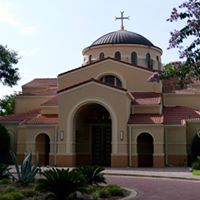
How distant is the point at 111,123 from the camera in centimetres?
3300

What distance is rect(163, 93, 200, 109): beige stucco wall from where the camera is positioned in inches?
1470

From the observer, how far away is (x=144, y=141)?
108 feet

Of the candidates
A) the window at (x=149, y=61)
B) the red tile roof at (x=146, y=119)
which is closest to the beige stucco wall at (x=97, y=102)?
the red tile roof at (x=146, y=119)

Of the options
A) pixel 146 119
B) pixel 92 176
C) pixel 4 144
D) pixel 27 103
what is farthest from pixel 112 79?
pixel 92 176

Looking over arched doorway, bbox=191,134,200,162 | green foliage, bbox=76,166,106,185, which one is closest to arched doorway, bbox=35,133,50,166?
arched doorway, bbox=191,134,200,162

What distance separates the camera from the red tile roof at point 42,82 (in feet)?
149

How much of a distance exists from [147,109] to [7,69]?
1147 centimetres

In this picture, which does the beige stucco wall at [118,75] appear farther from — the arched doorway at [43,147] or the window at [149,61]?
the window at [149,61]

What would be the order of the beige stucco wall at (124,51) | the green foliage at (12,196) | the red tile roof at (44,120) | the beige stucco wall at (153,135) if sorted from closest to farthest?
the green foliage at (12,196) → the beige stucco wall at (153,135) → the red tile roof at (44,120) → the beige stucco wall at (124,51)

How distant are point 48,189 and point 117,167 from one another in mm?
18668

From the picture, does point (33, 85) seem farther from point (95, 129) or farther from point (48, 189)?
point (48, 189)

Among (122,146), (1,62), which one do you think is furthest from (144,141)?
(1,62)

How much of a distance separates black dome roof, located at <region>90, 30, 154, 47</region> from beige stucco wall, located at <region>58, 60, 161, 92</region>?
6.18m

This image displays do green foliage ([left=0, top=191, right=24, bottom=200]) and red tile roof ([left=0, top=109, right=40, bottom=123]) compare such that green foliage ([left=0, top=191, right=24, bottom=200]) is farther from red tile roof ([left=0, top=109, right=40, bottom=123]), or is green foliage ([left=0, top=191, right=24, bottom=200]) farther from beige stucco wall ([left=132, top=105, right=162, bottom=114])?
red tile roof ([left=0, top=109, right=40, bottom=123])
